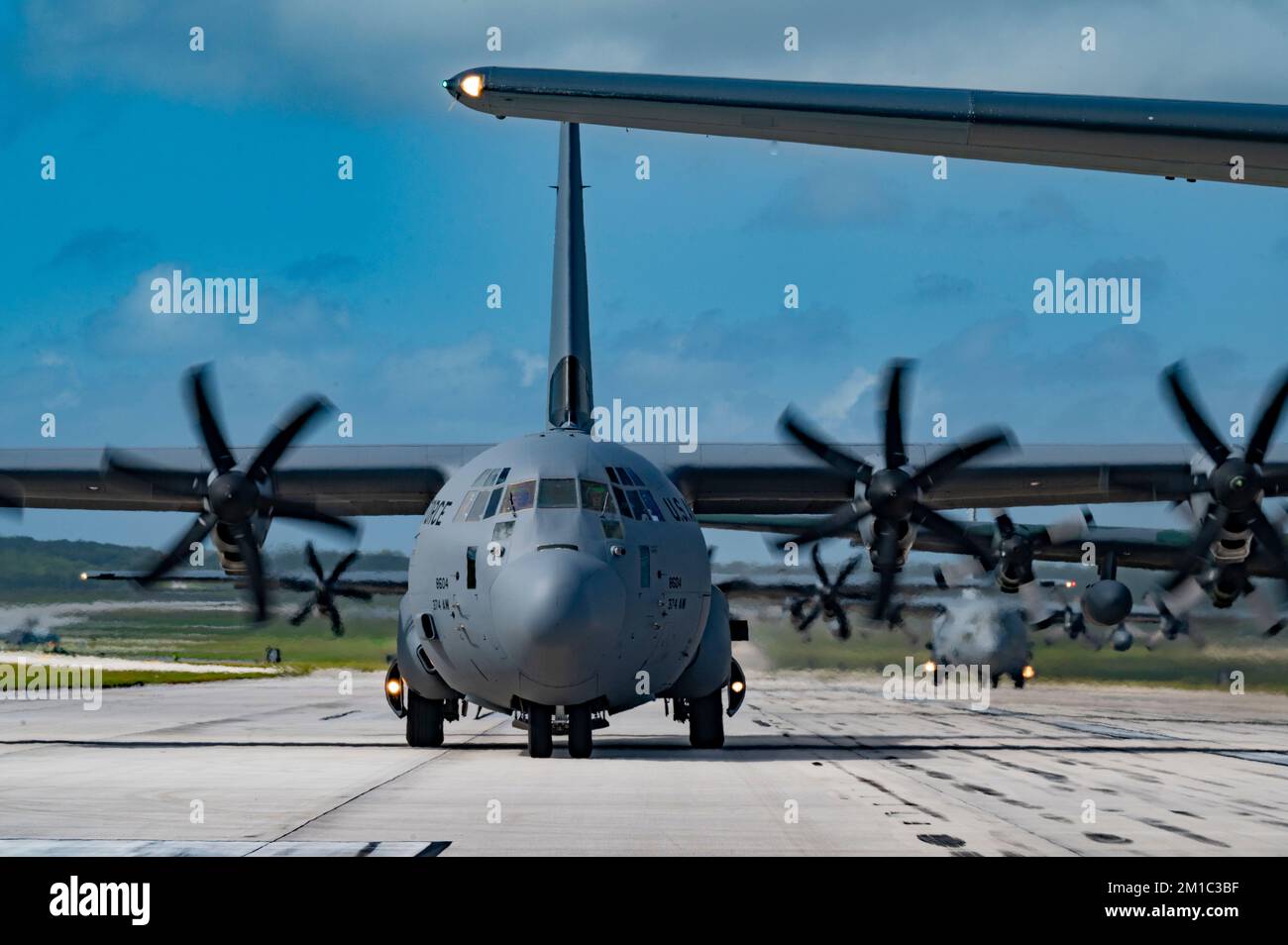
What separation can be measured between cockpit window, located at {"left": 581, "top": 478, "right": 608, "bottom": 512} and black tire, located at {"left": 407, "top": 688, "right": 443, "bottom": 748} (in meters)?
5.03

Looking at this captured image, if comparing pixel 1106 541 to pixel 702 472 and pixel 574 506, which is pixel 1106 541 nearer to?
pixel 702 472

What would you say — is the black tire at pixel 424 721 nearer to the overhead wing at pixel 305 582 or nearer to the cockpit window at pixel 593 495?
the cockpit window at pixel 593 495

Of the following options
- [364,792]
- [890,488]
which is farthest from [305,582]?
[364,792]

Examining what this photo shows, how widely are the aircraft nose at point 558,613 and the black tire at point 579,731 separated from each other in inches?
40.5

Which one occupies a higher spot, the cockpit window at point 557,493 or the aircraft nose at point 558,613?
the cockpit window at point 557,493

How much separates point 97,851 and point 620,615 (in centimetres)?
Result: 764

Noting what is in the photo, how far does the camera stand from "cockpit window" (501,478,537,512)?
17.0 meters

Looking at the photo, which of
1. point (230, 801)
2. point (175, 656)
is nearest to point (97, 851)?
point (230, 801)

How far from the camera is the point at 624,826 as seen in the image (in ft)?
35.9

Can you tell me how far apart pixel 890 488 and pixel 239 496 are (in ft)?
32.2

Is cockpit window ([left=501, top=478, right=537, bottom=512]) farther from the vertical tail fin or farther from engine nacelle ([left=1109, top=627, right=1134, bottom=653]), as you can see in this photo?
engine nacelle ([left=1109, top=627, right=1134, bottom=653])

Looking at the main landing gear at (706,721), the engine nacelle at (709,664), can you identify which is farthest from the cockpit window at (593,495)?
the main landing gear at (706,721)

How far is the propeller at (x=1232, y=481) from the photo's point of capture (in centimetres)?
2317
